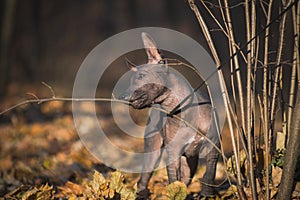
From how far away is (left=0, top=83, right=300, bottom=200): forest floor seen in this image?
11.6 feet

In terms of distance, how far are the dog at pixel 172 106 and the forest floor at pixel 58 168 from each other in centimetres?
20

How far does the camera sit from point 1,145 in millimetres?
7285

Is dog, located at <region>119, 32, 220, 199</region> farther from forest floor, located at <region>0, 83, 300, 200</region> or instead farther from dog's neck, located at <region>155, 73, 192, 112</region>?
forest floor, located at <region>0, 83, 300, 200</region>

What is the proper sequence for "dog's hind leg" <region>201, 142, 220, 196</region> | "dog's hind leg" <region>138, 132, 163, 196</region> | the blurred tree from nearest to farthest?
"dog's hind leg" <region>201, 142, 220, 196</region>
"dog's hind leg" <region>138, 132, 163, 196</region>
the blurred tree

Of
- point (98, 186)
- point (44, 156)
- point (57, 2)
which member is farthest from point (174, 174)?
point (57, 2)

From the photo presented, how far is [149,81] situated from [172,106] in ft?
0.78

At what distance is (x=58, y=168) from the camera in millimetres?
5242

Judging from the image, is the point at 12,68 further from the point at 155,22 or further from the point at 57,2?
the point at 155,22

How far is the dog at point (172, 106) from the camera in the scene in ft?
11.6

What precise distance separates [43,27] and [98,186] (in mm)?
13388

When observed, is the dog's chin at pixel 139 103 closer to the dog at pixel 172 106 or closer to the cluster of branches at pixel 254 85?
the dog at pixel 172 106

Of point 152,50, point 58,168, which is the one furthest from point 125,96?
point 58,168

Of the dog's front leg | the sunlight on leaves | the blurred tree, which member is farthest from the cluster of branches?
the blurred tree

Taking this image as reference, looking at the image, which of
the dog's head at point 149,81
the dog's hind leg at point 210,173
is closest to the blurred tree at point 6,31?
the dog's head at point 149,81
